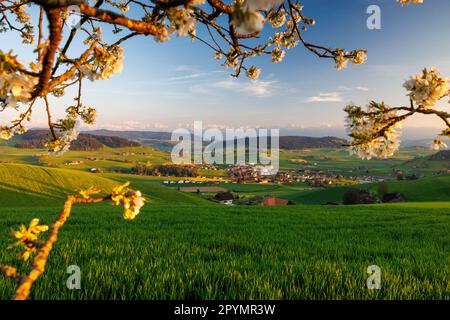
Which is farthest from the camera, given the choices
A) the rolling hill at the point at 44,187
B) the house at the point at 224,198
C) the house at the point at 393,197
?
the house at the point at 224,198

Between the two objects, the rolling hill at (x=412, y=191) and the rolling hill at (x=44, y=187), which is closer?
the rolling hill at (x=44, y=187)

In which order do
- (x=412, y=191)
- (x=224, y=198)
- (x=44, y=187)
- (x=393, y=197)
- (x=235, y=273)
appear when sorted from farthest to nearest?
(x=224, y=198), (x=412, y=191), (x=393, y=197), (x=44, y=187), (x=235, y=273)

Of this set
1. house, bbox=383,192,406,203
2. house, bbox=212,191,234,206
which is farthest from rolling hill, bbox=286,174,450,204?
house, bbox=212,191,234,206

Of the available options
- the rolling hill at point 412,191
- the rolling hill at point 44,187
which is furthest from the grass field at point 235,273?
the rolling hill at point 412,191

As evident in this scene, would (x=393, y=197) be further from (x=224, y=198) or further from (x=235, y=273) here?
(x=235, y=273)

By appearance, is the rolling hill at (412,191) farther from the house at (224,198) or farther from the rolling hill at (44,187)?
the rolling hill at (44,187)

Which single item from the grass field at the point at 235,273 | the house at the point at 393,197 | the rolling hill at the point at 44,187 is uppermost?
the grass field at the point at 235,273

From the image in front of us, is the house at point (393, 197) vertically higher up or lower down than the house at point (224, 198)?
higher up

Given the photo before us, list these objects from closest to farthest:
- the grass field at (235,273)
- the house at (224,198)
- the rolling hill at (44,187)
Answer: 1. the grass field at (235,273)
2. the rolling hill at (44,187)
3. the house at (224,198)

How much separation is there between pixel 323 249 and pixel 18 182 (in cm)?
5527

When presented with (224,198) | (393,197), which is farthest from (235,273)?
(224,198)

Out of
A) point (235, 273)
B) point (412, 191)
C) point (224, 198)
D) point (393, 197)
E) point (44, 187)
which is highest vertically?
point (235, 273)

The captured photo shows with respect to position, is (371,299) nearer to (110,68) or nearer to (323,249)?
(323,249)
